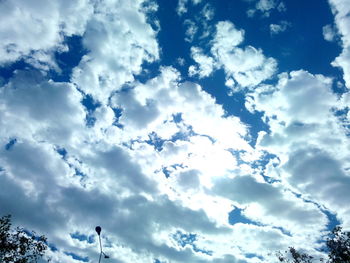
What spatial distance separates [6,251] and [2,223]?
4.28 m

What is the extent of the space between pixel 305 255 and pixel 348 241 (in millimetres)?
8186

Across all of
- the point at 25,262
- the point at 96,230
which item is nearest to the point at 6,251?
the point at 25,262

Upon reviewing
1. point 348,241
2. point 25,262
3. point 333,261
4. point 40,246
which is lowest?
point 25,262

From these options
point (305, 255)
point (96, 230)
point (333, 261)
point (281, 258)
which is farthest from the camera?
point (281, 258)

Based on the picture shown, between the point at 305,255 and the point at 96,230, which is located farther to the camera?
the point at 305,255

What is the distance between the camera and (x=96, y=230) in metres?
24.7

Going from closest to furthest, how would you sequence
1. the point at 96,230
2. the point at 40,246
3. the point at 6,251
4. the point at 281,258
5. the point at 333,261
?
the point at 96,230, the point at 6,251, the point at 40,246, the point at 333,261, the point at 281,258

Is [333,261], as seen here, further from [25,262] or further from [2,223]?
[2,223]

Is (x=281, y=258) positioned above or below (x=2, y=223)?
above

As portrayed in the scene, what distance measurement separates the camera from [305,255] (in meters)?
51.3

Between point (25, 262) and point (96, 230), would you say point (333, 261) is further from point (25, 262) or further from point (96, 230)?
point (25, 262)

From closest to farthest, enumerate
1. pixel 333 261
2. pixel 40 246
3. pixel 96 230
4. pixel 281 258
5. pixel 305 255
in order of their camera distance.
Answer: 1. pixel 96 230
2. pixel 40 246
3. pixel 333 261
4. pixel 305 255
5. pixel 281 258

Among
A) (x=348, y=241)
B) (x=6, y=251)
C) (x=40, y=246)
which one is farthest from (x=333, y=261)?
(x=6, y=251)

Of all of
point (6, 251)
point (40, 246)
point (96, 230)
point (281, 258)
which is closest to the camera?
point (96, 230)
